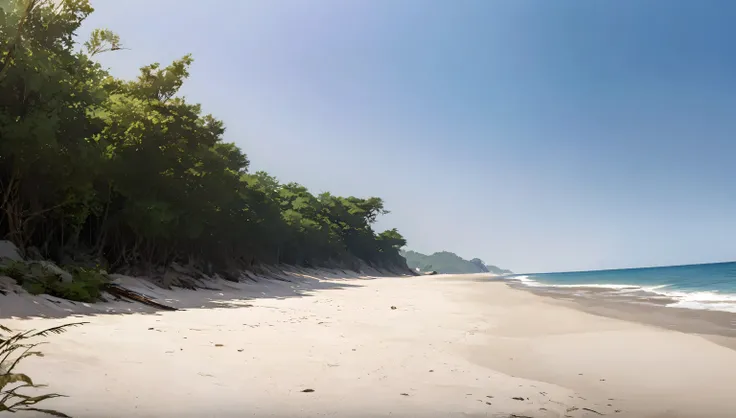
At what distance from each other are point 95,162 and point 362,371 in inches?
634

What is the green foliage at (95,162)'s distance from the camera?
52.9ft

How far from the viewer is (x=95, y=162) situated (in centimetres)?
1770

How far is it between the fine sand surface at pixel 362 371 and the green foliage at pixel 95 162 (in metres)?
A: 4.39

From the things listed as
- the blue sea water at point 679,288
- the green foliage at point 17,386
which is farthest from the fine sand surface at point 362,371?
the blue sea water at point 679,288

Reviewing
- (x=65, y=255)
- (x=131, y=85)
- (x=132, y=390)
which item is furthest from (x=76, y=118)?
(x=132, y=390)

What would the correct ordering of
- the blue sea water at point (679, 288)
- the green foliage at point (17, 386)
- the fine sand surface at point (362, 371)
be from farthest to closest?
the blue sea water at point (679, 288) → the fine sand surface at point (362, 371) → the green foliage at point (17, 386)

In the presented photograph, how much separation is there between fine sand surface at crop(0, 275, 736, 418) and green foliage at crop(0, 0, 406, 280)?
14.4ft

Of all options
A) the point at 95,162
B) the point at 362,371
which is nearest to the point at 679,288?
the point at 362,371

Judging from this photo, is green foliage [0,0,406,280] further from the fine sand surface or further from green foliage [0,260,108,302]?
the fine sand surface

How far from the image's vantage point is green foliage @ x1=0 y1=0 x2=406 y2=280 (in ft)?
52.9

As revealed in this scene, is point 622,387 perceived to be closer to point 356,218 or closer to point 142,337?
point 142,337

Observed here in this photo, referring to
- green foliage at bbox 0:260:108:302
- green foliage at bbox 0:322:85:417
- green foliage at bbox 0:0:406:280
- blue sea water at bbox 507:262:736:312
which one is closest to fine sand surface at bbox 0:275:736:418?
green foliage at bbox 0:322:85:417

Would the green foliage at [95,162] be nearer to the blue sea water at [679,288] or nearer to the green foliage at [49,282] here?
the green foliage at [49,282]

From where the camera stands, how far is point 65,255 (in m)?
20.7
